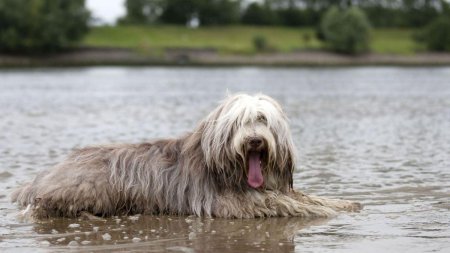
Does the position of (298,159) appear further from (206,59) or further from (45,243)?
(206,59)

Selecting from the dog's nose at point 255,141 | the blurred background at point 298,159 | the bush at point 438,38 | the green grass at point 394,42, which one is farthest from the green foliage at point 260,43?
the dog's nose at point 255,141

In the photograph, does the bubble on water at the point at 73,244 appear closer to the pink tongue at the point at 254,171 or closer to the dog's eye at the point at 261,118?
the pink tongue at the point at 254,171

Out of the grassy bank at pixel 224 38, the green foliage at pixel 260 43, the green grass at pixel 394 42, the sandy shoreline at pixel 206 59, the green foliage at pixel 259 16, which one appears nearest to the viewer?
the sandy shoreline at pixel 206 59

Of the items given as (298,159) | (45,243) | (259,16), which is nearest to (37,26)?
(259,16)

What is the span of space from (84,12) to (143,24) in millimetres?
24286

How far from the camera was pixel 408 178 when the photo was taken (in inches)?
513

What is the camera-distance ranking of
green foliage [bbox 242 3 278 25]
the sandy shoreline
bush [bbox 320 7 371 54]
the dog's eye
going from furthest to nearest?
green foliage [bbox 242 3 278 25] < bush [bbox 320 7 371 54] < the sandy shoreline < the dog's eye

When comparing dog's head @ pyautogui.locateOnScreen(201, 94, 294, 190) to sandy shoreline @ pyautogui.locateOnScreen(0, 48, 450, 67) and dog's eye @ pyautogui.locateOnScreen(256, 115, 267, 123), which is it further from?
sandy shoreline @ pyautogui.locateOnScreen(0, 48, 450, 67)

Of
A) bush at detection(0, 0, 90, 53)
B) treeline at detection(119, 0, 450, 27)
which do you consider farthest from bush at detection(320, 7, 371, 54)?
bush at detection(0, 0, 90, 53)

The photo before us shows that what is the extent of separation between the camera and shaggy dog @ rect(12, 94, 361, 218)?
9.73 metres

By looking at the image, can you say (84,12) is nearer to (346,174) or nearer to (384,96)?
(384,96)

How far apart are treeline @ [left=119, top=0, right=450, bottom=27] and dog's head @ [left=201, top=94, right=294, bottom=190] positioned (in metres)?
119

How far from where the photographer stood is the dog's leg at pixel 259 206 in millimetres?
10031

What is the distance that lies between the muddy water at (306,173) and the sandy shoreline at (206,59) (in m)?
65.1
